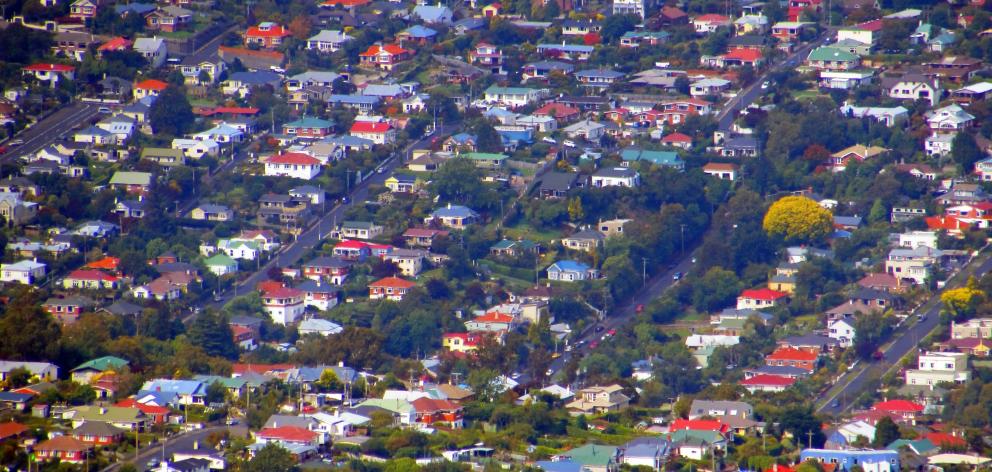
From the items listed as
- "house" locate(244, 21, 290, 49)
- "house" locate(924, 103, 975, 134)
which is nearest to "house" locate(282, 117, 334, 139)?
"house" locate(244, 21, 290, 49)

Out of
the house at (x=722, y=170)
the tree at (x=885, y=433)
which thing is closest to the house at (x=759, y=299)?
the house at (x=722, y=170)

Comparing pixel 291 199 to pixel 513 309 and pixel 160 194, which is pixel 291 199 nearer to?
pixel 160 194

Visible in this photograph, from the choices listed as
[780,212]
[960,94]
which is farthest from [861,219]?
[960,94]

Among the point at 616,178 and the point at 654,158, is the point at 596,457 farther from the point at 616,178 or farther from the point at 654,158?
the point at 654,158

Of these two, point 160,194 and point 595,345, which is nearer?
point 595,345

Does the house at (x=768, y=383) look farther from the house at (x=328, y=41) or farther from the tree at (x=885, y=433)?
the house at (x=328, y=41)

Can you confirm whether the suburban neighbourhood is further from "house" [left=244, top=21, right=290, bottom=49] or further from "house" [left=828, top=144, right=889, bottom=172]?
"house" [left=244, top=21, right=290, bottom=49]

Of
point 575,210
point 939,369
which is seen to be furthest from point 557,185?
point 939,369
